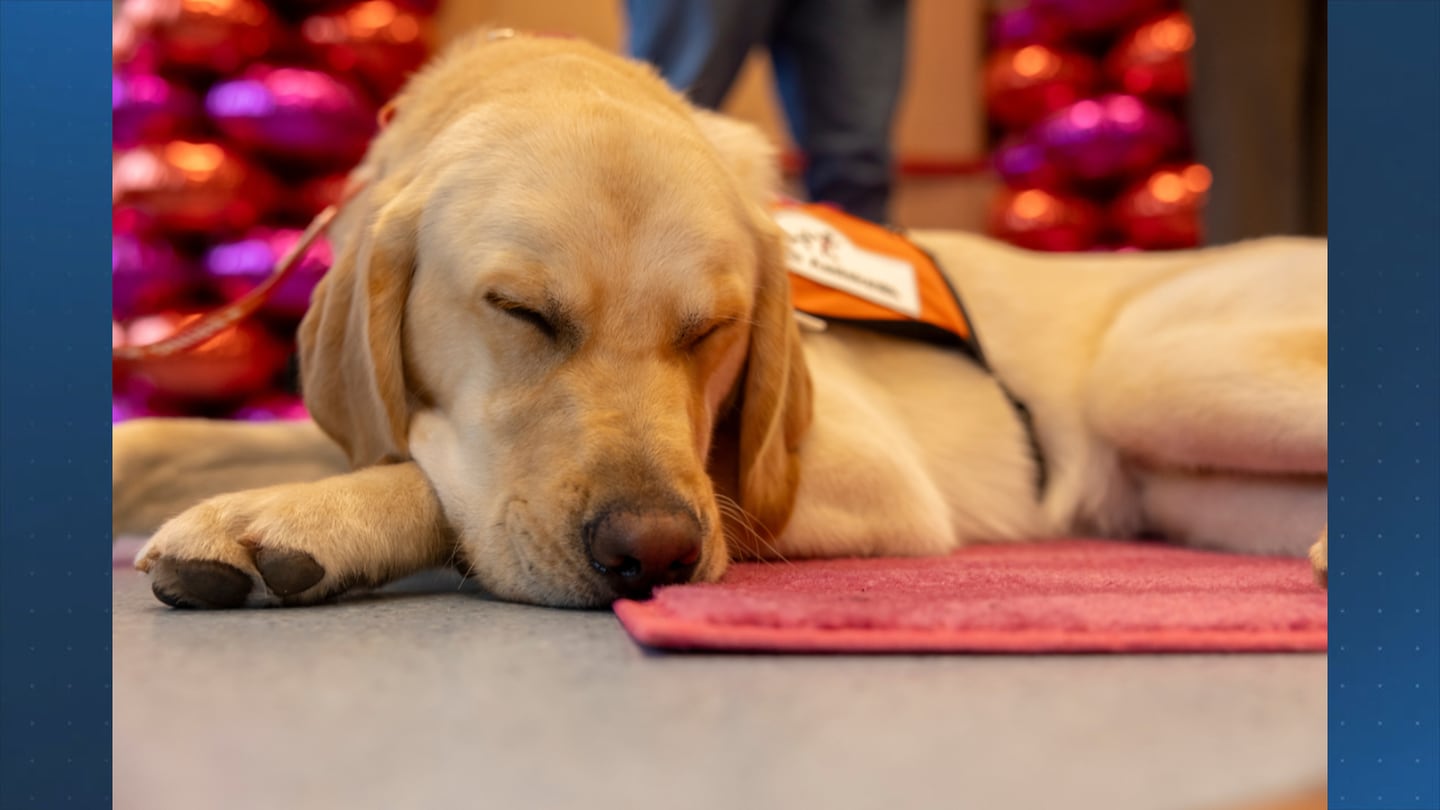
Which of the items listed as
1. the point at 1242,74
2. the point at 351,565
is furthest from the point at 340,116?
the point at 351,565

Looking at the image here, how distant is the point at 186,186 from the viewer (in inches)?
235

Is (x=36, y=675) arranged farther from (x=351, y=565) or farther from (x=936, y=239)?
(x=936, y=239)

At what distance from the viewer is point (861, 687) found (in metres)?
1.35

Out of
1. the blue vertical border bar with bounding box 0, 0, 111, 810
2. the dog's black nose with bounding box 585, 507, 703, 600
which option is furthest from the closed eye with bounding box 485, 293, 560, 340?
the blue vertical border bar with bounding box 0, 0, 111, 810

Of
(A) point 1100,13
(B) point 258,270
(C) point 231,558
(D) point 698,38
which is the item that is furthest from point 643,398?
(A) point 1100,13

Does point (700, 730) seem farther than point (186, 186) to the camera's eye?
No

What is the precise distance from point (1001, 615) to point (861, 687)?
0.30 metres

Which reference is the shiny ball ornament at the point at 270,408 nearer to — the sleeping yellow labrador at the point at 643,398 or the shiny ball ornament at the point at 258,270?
the shiny ball ornament at the point at 258,270

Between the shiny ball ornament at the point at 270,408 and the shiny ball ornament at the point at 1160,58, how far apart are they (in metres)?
5.09

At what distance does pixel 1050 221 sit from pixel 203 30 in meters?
4.85

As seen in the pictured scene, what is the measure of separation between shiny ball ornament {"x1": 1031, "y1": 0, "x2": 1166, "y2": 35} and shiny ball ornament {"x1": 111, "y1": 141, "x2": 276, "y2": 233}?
4921mm

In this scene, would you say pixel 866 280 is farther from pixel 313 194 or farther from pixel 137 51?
pixel 137 51

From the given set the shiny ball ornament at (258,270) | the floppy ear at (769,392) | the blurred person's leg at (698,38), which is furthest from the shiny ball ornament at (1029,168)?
the floppy ear at (769,392)

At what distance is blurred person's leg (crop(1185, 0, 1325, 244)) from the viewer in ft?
18.5
